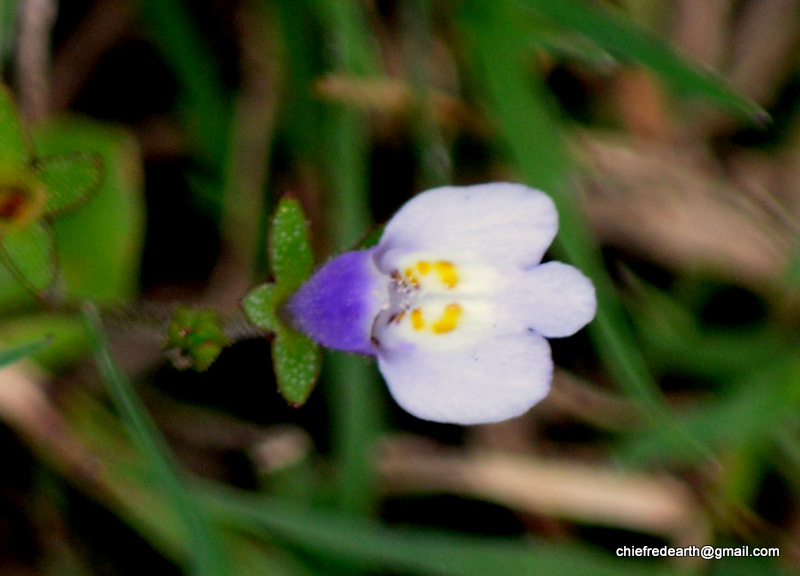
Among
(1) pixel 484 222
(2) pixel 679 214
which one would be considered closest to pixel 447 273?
(1) pixel 484 222

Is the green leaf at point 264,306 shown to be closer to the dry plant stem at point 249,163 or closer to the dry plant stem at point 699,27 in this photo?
the dry plant stem at point 249,163

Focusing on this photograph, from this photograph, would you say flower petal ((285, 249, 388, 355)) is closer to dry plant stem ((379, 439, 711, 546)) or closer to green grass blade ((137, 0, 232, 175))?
dry plant stem ((379, 439, 711, 546))

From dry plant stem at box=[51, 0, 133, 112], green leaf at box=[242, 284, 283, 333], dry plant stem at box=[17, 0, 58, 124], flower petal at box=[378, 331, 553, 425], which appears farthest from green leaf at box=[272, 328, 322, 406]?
dry plant stem at box=[51, 0, 133, 112]

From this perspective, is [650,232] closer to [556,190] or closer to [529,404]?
Result: [556,190]

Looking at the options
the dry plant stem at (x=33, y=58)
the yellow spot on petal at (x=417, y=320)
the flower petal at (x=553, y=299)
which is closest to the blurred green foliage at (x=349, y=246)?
the dry plant stem at (x=33, y=58)

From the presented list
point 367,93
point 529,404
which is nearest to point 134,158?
point 367,93

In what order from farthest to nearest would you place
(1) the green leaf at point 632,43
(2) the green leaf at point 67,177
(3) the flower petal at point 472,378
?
1. (1) the green leaf at point 632,43
2. (2) the green leaf at point 67,177
3. (3) the flower petal at point 472,378
